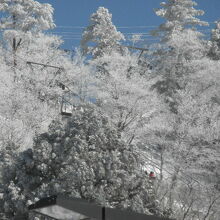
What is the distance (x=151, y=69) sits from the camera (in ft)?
106

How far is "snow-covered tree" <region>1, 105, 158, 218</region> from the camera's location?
A: 7.26 meters

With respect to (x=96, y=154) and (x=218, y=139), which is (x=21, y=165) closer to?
(x=96, y=154)

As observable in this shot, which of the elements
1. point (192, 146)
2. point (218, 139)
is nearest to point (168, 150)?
point (192, 146)

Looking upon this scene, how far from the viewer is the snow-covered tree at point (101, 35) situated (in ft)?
111

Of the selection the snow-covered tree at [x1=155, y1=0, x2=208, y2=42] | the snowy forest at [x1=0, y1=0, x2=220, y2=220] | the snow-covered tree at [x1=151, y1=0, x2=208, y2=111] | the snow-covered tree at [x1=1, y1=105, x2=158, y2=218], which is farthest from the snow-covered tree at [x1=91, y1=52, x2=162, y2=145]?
the snow-covered tree at [x1=1, y1=105, x2=158, y2=218]

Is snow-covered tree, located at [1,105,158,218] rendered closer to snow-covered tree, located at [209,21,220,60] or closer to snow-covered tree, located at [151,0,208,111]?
snow-covered tree, located at [151,0,208,111]

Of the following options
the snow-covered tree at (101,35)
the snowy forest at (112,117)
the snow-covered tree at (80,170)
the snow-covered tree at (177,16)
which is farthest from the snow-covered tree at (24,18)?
the snow-covered tree at (80,170)

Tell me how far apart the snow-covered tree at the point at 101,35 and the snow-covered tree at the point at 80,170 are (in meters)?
25.1

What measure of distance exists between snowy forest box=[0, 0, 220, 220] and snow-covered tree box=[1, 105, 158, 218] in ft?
0.07

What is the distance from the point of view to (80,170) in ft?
23.6

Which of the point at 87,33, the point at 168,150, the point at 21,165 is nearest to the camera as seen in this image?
the point at 21,165

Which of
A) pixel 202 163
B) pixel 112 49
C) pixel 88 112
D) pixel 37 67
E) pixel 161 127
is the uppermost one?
pixel 112 49

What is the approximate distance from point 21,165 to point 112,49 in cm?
2649

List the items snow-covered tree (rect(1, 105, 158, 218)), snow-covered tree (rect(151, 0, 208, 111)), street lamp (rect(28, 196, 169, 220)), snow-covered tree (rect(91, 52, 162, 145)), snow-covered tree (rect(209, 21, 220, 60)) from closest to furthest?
1. street lamp (rect(28, 196, 169, 220))
2. snow-covered tree (rect(1, 105, 158, 218))
3. snow-covered tree (rect(91, 52, 162, 145))
4. snow-covered tree (rect(151, 0, 208, 111))
5. snow-covered tree (rect(209, 21, 220, 60))
